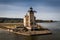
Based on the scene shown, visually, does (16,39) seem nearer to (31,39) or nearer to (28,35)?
(31,39)

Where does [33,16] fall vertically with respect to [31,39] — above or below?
above

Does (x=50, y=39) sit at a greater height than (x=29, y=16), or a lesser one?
lesser

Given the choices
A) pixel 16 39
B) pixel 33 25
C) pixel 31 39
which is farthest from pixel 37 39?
pixel 33 25

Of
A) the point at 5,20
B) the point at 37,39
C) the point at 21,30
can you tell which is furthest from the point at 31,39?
the point at 5,20

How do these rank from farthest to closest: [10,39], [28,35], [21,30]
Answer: [21,30] → [28,35] → [10,39]

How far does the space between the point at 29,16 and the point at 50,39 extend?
22.6ft

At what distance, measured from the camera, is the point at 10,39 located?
45.6ft

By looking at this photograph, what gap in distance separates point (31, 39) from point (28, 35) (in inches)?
88.5

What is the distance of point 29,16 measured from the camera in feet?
67.3

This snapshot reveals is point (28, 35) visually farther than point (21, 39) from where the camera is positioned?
Yes

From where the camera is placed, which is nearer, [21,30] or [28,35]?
[28,35]

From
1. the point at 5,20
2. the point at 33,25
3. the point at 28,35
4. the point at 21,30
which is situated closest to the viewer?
the point at 28,35

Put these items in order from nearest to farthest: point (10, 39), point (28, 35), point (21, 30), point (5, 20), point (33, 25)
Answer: point (10, 39), point (28, 35), point (21, 30), point (33, 25), point (5, 20)

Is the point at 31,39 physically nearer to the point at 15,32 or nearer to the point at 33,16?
the point at 15,32
